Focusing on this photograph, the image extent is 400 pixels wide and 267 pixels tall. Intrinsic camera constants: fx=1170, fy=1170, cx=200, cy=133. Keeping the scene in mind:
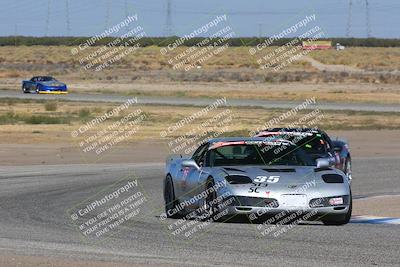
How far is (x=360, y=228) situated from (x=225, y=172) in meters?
1.96

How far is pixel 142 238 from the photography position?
1394cm

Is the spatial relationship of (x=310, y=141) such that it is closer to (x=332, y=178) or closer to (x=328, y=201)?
(x=332, y=178)

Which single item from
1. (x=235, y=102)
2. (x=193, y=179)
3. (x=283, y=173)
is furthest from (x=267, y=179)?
(x=235, y=102)

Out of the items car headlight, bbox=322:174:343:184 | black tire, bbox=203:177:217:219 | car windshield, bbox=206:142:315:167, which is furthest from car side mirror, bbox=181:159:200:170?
car headlight, bbox=322:174:343:184

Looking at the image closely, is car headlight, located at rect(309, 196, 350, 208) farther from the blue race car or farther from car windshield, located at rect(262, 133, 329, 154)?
the blue race car

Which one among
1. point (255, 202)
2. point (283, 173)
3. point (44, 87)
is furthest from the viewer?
point (44, 87)

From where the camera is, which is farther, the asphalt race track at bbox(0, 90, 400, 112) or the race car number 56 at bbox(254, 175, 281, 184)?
the asphalt race track at bbox(0, 90, 400, 112)

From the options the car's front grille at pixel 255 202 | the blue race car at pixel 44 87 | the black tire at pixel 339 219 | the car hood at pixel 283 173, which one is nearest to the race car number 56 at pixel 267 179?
the car hood at pixel 283 173

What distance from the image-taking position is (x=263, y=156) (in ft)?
54.8

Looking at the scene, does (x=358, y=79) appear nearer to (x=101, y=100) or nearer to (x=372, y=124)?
(x=101, y=100)

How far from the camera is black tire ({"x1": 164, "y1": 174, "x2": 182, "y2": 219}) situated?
17125 mm

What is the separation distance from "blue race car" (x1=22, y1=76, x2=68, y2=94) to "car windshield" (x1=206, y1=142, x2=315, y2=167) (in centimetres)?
5918

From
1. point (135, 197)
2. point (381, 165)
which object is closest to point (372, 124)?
point (381, 165)

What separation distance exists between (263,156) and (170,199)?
171 centimetres
